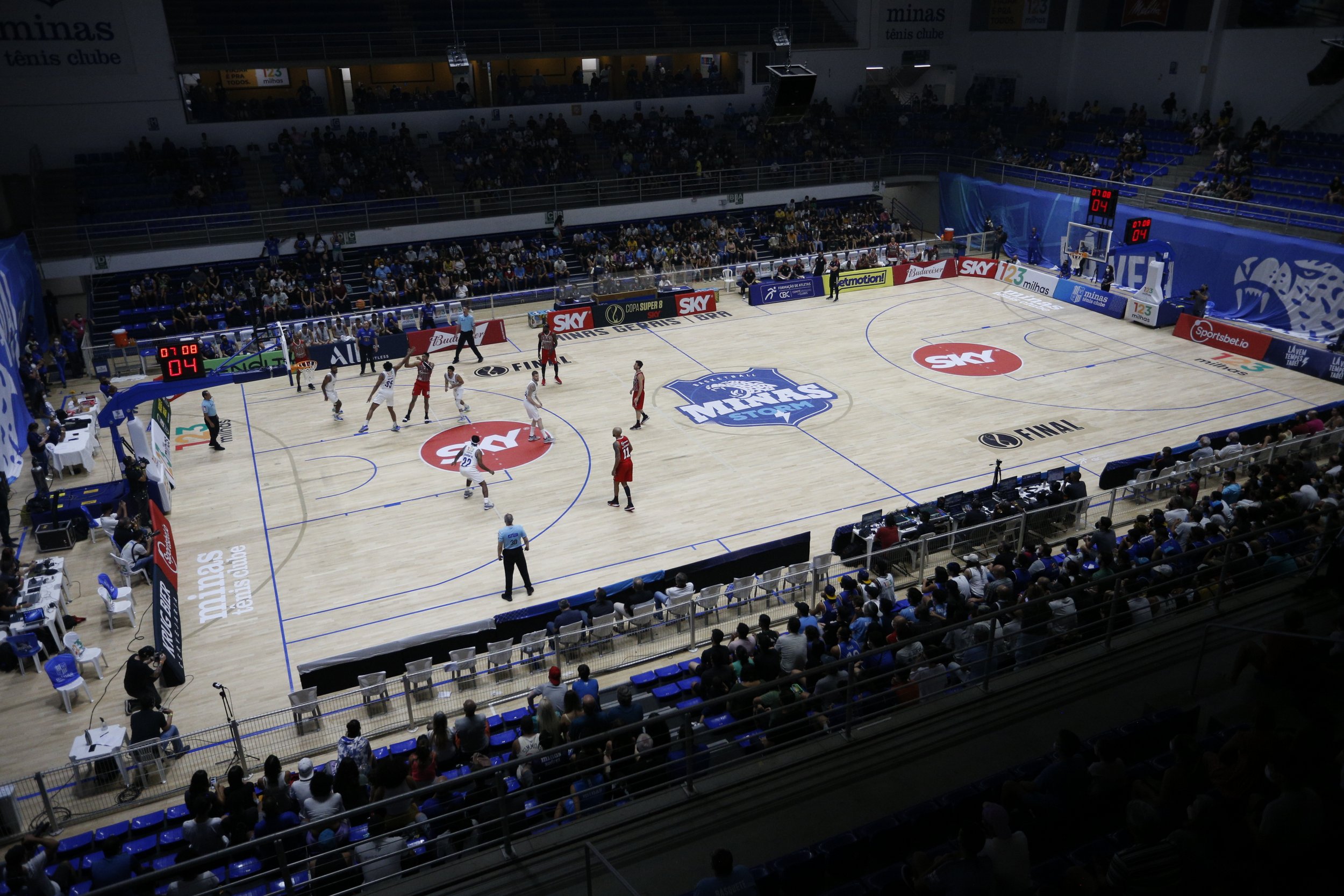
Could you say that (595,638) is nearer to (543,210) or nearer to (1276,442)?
(1276,442)

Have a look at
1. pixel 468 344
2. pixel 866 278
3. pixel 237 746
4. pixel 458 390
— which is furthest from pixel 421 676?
pixel 866 278

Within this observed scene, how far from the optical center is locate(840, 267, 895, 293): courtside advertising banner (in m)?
34.4

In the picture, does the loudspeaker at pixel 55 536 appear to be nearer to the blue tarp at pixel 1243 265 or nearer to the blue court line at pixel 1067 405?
the blue court line at pixel 1067 405

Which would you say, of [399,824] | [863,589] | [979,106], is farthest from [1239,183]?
[399,824]

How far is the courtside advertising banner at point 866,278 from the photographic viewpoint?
34375 mm

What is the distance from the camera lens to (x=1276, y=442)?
18594 mm

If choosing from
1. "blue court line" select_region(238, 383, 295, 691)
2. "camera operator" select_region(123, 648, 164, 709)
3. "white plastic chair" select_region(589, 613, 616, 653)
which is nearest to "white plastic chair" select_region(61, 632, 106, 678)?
"camera operator" select_region(123, 648, 164, 709)

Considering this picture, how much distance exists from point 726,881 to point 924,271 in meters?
32.5

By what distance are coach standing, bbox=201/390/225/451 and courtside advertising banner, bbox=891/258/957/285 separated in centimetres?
2351

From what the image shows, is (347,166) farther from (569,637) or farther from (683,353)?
(569,637)

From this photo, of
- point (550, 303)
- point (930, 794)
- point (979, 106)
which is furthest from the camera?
point (979, 106)

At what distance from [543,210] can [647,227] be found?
4.17 m

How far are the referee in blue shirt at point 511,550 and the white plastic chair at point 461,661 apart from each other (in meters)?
2.39

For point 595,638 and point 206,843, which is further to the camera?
point 595,638
